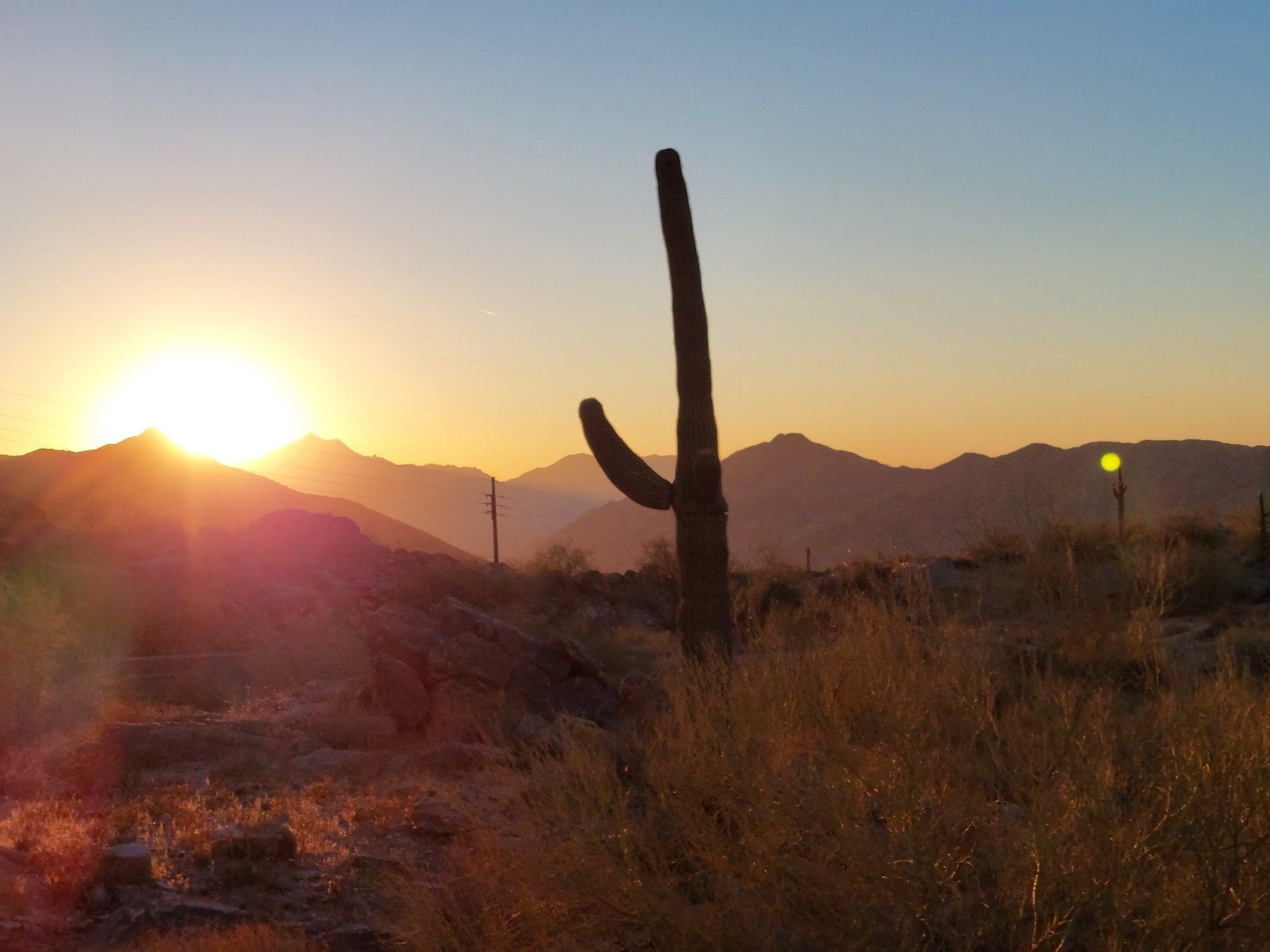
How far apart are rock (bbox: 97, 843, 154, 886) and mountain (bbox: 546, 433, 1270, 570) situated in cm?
4776

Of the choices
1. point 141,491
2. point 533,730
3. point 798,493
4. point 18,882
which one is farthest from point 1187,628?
point 798,493

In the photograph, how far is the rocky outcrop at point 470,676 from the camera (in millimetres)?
14117

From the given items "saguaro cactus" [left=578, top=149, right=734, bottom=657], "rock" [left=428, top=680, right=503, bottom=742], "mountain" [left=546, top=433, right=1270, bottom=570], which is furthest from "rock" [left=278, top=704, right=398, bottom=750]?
"mountain" [left=546, top=433, right=1270, bottom=570]

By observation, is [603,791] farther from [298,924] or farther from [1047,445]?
[1047,445]

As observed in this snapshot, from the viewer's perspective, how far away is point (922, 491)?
92.1m

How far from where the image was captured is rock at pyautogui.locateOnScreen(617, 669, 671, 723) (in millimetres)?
11945

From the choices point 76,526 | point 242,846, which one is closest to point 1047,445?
point 76,526

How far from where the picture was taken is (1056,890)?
466 centimetres

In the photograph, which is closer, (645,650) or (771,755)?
(771,755)

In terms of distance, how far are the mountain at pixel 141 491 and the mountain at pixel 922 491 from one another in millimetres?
20035

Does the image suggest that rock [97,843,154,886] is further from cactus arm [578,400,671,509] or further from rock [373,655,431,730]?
cactus arm [578,400,671,509]

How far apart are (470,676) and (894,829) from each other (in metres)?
10.2

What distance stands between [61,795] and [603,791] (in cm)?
705

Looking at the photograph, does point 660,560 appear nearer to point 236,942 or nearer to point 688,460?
point 688,460
